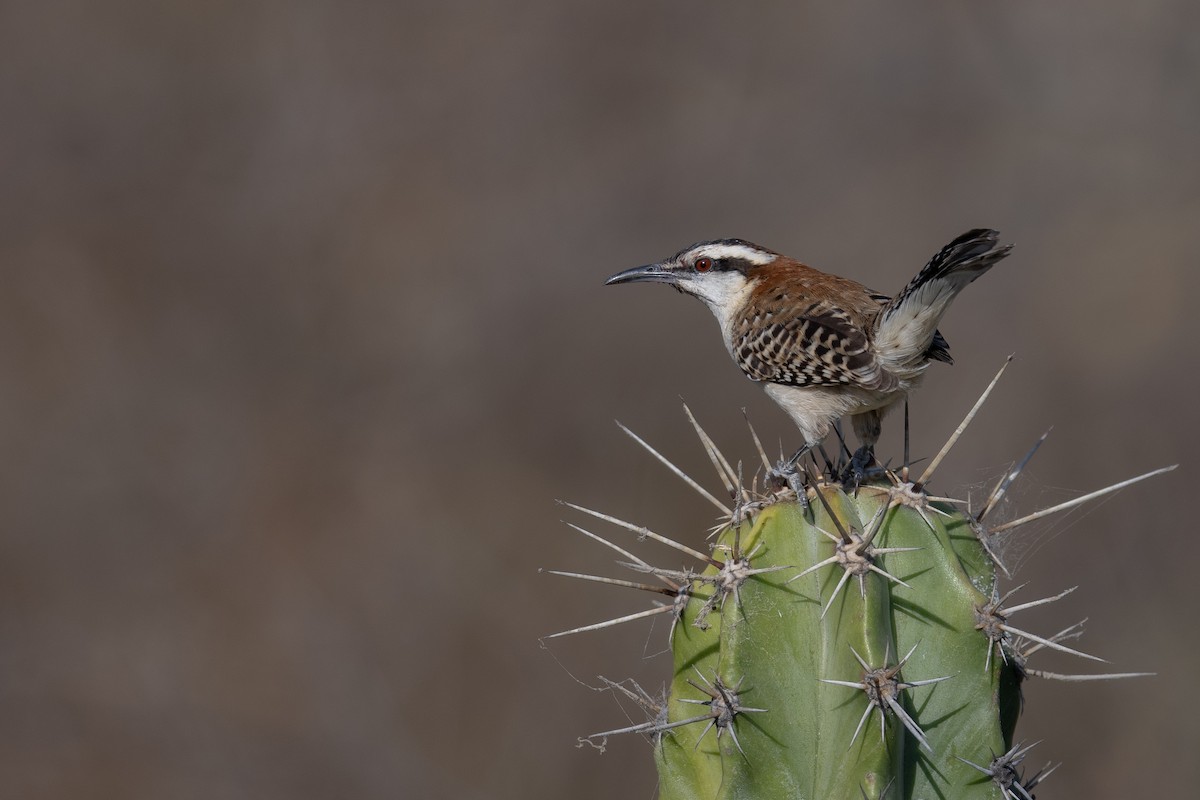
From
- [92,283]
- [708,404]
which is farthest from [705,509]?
[92,283]

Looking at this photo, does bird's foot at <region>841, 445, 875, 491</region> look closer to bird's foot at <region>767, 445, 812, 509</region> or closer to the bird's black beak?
bird's foot at <region>767, 445, 812, 509</region>

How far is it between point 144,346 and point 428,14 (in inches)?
148

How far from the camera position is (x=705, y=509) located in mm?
7469

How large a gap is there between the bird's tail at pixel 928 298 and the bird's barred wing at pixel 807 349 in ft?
0.24

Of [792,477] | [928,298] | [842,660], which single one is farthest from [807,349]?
[842,660]

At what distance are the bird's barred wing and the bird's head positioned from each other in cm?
31

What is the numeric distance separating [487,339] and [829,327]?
17.1ft

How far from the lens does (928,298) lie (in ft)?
9.88

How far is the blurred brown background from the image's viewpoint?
732 cm

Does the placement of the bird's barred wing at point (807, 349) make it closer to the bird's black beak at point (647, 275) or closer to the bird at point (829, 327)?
the bird at point (829, 327)

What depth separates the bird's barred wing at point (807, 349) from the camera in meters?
3.20

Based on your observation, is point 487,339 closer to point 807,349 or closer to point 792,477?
point 807,349

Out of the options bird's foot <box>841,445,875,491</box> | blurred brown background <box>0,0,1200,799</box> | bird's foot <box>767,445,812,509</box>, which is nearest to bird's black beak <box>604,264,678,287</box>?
bird's foot <box>841,445,875,491</box>

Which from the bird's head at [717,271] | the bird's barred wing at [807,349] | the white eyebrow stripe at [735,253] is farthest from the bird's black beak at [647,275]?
the bird's barred wing at [807,349]
